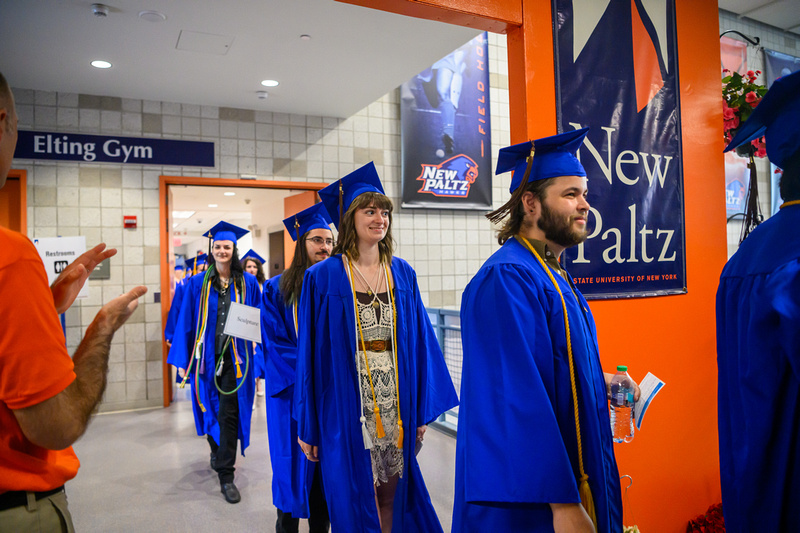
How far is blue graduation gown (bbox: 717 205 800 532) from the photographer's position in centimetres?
103

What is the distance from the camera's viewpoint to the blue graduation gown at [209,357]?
3.69 metres

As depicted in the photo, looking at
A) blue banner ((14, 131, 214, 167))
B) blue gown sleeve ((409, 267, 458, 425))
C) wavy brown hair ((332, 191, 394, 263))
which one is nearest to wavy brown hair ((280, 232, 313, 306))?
wavy brown hair ((332, 191, 394, 263))

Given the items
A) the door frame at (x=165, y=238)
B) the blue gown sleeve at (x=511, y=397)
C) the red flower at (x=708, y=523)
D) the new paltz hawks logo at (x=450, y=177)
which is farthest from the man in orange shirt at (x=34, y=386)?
the new paltz hawks logo at (x=450, y=177)

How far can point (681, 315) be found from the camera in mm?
2562

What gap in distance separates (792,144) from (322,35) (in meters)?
3.95

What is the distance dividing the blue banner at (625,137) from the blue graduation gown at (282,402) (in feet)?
4.98

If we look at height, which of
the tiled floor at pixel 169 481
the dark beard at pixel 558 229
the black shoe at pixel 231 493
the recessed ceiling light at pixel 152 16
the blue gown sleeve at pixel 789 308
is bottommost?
the tiled floor at pixel 169 481

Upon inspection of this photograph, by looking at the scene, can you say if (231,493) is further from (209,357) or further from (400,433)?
(400,433)

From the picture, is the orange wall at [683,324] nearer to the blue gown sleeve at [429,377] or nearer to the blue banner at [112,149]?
the blue gown sleeve at [429,377]

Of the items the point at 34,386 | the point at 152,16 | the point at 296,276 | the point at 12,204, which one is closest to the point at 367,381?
the point at 296,276

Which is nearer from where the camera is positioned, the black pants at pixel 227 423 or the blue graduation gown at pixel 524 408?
the blue graduation gown at pixel 524 408

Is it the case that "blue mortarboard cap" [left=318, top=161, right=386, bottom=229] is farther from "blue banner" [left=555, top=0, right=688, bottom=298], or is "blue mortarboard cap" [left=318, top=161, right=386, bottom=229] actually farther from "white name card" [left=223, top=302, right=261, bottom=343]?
"white name card" [left=223, top=302, right=261, bottom=343]

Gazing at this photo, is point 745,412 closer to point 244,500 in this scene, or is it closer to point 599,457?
point 599,457

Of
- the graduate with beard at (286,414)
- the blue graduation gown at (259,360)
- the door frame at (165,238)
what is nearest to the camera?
the graduate with beard at (286,414)
